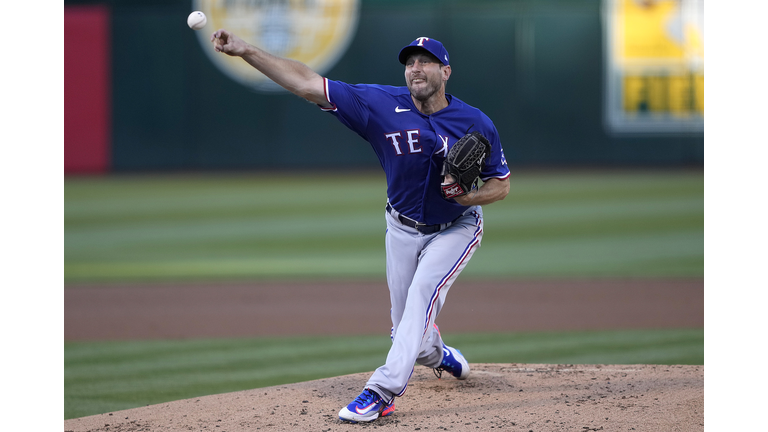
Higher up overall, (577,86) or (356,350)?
(577,86)

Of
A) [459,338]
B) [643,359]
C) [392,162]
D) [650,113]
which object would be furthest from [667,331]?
[650,113]

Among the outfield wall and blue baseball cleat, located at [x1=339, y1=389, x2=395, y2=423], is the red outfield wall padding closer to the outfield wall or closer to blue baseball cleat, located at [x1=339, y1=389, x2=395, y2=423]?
the outfield wall

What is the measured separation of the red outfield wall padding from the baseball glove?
1738 centimetres

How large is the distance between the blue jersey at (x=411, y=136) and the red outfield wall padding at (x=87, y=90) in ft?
55.8

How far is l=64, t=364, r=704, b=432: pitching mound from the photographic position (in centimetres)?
398

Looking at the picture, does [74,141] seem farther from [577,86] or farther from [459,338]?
[459,338]

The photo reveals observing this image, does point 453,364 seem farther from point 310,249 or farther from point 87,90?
point 87,90

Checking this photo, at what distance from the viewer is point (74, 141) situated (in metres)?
19.7

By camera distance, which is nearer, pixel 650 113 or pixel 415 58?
pixel 415 58

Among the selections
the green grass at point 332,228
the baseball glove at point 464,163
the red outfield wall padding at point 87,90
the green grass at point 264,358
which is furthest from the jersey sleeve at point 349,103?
the red outfield wall padding at point 87,90

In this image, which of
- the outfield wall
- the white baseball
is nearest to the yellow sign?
the outfield wall

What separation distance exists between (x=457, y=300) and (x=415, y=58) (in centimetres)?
440

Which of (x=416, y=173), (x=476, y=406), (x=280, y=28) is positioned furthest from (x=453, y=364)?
(x=280, y=28)

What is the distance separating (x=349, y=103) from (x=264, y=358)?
263 centimetres
